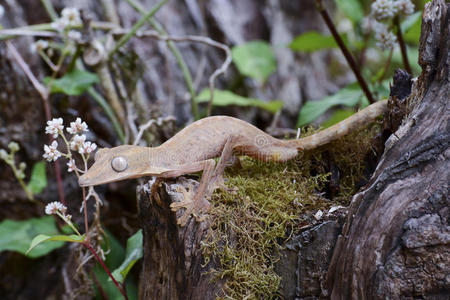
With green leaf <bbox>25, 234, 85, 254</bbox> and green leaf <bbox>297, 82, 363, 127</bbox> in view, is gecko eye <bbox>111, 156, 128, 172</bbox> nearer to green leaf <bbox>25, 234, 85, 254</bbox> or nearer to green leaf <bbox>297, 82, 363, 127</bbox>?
green leaf <bbox>25, 234, 85, 254</bbox>

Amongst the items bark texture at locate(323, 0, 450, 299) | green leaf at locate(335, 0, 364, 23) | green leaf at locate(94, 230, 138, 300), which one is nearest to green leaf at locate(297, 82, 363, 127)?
green leaf at locate(335, 0, 364, 23)

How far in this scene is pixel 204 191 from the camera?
6.49ft

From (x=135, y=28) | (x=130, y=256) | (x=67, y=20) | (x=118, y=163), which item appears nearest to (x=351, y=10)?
(x=135, y=28)

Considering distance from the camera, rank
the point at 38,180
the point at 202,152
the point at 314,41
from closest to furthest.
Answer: the point at 202,152 < the point at 38,180 < the point at 314,41

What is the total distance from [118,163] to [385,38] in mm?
2004

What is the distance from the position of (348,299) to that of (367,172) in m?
0.84

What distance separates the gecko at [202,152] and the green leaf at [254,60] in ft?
6.34

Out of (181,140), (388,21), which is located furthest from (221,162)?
(388,21)

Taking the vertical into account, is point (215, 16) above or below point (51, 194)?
above

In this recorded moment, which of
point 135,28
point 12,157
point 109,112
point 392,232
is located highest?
point 135,28

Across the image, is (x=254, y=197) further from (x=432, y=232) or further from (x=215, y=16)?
(x=215, y=16)

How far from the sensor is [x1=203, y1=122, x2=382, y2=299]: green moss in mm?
1771

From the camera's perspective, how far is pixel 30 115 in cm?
369

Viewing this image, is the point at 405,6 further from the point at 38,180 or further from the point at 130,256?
the point at 38,180
